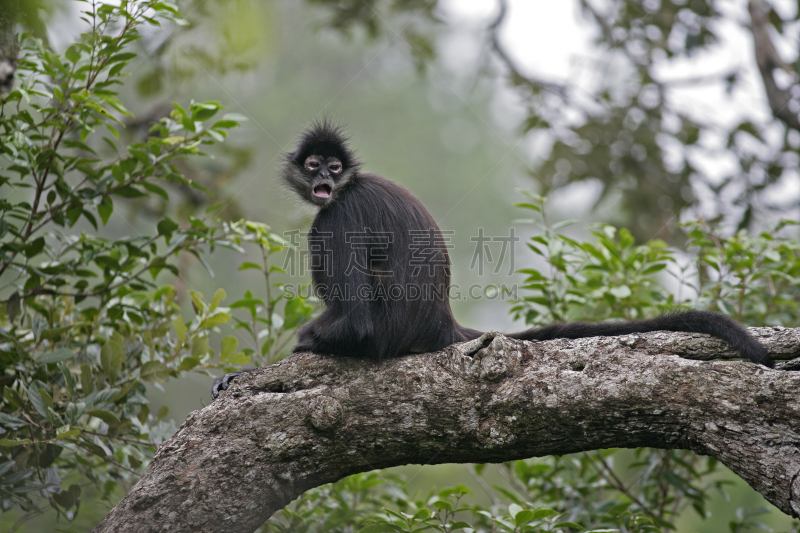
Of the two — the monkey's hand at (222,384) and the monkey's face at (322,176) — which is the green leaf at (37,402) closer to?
the monkey's hand at (222,384)

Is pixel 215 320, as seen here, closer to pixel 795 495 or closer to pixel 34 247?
pixel 34 247

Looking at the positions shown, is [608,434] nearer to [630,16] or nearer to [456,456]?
[456,456]

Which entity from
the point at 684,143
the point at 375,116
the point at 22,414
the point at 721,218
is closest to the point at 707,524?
the point at 721,218

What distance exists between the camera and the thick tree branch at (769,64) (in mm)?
6543

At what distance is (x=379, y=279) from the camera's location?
13.5 ft

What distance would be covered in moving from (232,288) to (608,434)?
734 inches

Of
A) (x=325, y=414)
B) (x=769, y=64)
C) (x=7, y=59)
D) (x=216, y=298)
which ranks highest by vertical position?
(x=769, y=64)

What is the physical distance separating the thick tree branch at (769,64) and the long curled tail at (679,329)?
4678 millimetres

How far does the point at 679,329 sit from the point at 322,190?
8.95 ft

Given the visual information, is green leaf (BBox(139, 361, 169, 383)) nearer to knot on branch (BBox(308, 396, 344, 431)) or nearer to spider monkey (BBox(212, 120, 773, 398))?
spider monkey (BBox(212, 120, 773, 398))

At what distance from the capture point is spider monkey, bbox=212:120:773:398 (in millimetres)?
3740

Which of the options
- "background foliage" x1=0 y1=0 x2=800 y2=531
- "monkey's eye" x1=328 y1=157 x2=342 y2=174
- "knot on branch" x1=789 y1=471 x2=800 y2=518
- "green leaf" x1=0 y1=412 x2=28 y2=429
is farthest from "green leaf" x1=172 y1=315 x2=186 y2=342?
"knot on branch" x1=789 y1=471 x2=800 y2=518

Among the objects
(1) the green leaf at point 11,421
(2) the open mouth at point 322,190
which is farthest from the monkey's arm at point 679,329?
(1) the green leaf at point 11,421

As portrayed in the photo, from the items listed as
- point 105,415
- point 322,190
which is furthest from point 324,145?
point 105,415
